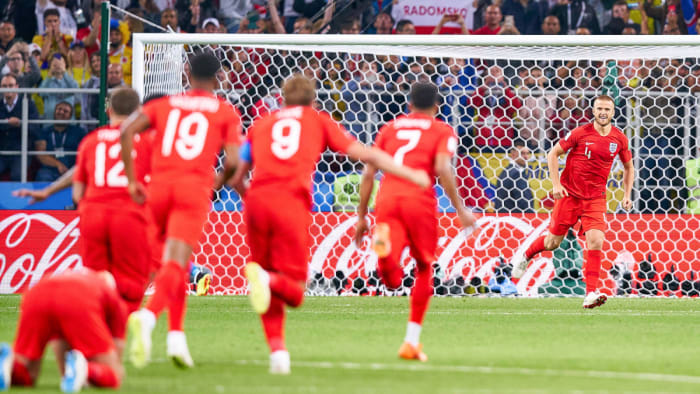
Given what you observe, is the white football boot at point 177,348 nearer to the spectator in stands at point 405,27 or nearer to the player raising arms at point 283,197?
the player raising arms at point 283,197

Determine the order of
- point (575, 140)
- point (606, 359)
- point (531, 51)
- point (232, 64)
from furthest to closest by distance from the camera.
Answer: point (232, 64)
point (531, 51)
point (575, 140)
point (606, 359)

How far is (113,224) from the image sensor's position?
24.5 ft

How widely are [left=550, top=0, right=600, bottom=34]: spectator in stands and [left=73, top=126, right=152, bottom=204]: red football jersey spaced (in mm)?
10807

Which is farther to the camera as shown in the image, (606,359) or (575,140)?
(575,140)

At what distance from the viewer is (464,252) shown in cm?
1376

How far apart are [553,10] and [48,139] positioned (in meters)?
7.39

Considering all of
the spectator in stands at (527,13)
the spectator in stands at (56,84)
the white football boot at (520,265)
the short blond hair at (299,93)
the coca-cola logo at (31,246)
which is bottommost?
the coca-cola logo at (31,246)

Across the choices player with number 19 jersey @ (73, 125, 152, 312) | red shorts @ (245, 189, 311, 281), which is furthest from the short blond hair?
player with number 19 jersey @ (73, 125, 152, 312)

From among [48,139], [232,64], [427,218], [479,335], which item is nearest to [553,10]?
[232,64]

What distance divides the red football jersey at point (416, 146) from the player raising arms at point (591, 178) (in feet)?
14.2

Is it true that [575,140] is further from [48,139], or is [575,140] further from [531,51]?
[48,139]

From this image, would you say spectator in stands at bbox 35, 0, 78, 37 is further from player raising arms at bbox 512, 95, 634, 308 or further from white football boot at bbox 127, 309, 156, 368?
white football boot at bbox 127, 309, 156, 368

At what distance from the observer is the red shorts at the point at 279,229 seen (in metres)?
6.89

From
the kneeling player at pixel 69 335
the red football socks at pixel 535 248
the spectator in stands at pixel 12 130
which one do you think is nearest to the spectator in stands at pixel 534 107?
the red football socks at pixel 535 248
